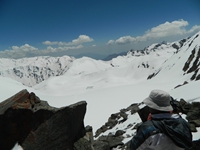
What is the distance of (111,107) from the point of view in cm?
3148

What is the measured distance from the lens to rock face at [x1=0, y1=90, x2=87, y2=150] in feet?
27.7

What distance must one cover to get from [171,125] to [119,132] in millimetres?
13039

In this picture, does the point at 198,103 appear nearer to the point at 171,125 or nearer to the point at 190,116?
the point at 190,116

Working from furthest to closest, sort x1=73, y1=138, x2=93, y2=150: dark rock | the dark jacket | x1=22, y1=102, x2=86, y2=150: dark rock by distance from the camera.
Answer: x1=73, y1=138, x2=93, y2=150: dark rock < x1=22, y1=102, x2=86, y2=150: dark rock < the dark jacket

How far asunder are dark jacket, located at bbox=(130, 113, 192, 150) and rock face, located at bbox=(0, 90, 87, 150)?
6578 mm

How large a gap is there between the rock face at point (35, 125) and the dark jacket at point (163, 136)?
259 inches

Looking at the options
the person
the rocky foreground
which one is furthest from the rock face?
the person

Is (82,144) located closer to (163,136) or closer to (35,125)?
(35,125)

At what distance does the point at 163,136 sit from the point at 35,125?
298 inches

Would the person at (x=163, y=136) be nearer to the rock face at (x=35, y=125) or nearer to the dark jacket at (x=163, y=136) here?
the dark jacket at (x=163, y=136)

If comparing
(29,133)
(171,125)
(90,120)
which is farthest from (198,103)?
(90,120)

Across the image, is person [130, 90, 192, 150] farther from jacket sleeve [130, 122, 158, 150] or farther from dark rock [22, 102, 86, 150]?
dark rock [22, 102, 86, 150]

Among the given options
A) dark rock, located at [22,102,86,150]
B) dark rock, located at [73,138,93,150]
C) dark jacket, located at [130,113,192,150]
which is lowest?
dark rock, located at [73,138,93,150]

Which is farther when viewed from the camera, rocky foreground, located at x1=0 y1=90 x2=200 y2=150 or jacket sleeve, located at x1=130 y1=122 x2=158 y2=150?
rocky foreground, located at x1=0 y1=90 x2=200 y2=150
